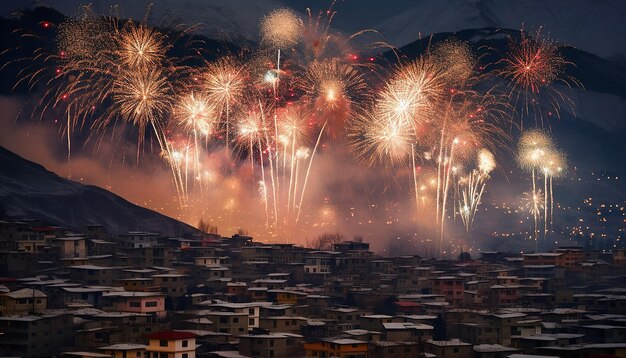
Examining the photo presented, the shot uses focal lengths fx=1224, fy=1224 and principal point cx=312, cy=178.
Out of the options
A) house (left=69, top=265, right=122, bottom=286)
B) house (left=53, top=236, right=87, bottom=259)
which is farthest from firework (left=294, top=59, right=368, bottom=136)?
house (left=69, top=265, right=122, bottom=286)

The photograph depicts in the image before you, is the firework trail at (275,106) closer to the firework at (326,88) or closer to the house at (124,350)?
the firework at (326,88)

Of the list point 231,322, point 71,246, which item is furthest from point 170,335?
point 71,246

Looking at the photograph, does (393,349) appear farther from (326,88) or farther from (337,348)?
(326,88)

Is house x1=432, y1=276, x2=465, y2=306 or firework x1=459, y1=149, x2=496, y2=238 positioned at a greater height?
firework x1=459, y1=149, x2=496, y2=238

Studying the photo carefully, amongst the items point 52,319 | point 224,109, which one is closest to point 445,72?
point 224,109

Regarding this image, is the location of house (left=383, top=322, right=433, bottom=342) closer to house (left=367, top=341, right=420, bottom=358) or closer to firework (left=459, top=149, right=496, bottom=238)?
house (left=367, top=341, right=420, bottom=358)

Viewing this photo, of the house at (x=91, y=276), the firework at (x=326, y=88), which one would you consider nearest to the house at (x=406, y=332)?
the house at (x=91, y=276)

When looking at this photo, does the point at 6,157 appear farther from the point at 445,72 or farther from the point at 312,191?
the point at 445,72

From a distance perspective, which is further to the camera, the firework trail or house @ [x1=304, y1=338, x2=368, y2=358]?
the firework trail
